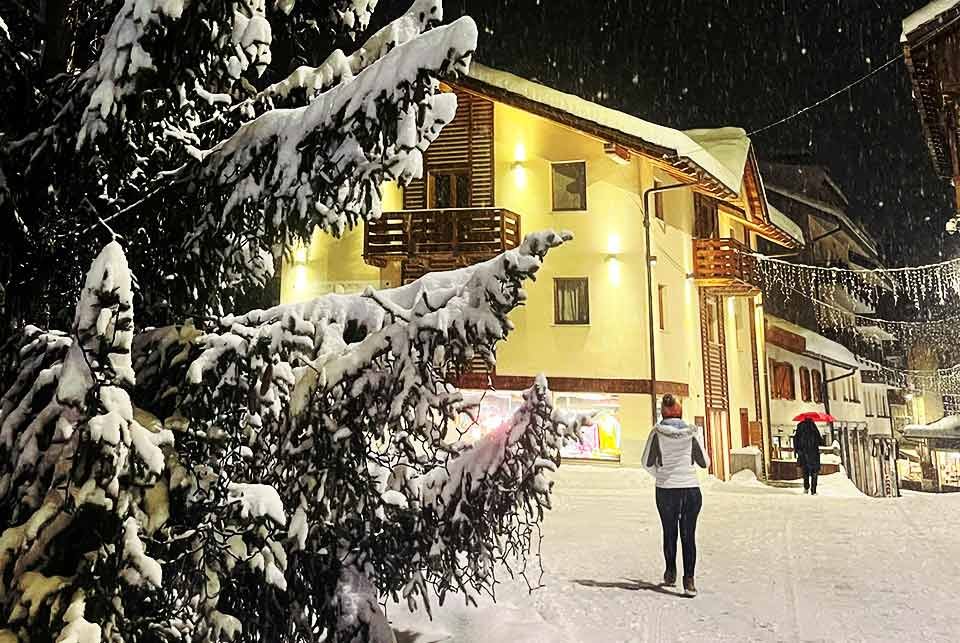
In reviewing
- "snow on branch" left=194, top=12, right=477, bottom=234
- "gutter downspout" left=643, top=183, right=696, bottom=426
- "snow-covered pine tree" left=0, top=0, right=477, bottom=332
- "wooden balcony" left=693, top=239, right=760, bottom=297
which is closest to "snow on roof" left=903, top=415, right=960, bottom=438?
"wooden balcony" left=693, top=239, right=760, bottom=297

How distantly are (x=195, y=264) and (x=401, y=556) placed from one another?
5.58 feet

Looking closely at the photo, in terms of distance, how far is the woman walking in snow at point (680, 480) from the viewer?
7.11m

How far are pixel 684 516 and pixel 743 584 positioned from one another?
113 cm

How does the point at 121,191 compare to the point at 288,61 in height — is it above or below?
below

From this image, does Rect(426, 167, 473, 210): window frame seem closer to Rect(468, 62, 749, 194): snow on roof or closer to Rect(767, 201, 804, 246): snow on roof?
Rect(468, 62, 749, 194): snow on roof

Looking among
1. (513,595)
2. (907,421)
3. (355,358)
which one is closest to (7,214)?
(355,358)

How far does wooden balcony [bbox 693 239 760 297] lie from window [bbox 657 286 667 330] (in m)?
2.21

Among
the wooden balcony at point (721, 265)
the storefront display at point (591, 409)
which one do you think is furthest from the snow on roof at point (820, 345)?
the storefront display at point (591, 409)

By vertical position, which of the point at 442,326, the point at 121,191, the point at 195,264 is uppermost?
the point at 121,191

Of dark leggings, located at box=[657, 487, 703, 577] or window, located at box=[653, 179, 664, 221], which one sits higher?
window, located at box=[653, 179, 664, 221]

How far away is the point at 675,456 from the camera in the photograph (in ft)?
23.5

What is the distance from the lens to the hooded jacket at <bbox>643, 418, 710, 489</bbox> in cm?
715

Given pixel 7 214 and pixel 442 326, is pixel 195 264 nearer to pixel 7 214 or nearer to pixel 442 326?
pixel 7 214

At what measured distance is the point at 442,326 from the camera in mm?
2838
